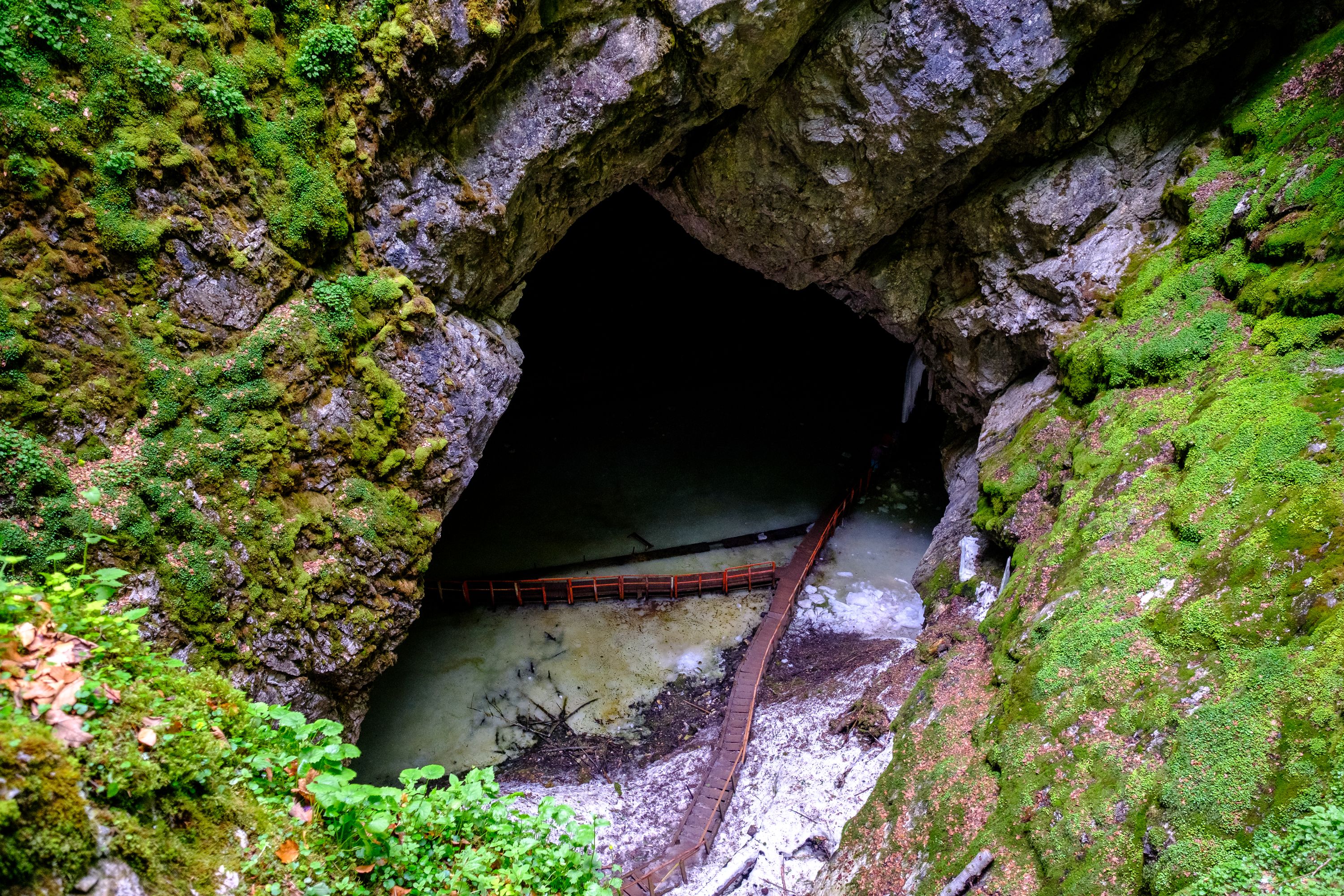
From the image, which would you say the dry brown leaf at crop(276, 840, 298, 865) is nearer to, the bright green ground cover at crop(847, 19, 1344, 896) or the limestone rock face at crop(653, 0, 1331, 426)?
the bright green ground cover at crop(847, 19, 1344, 896)

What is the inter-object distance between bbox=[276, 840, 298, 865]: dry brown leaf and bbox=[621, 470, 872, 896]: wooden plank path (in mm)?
6106

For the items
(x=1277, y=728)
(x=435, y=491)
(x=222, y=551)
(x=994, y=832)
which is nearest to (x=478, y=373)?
(x=435, y=491)

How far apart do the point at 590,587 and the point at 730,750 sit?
496cm

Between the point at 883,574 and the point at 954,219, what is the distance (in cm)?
780

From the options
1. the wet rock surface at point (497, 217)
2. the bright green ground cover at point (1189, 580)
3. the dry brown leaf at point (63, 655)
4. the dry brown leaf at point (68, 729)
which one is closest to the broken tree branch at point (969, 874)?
the bright green ground cover at point (1189, 580)

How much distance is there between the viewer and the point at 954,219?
13.3 meters

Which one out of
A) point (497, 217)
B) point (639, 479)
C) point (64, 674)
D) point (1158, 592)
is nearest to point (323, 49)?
point (497, 217)

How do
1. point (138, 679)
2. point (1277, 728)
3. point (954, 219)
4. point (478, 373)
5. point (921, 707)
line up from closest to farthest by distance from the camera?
point (138, 679), point (1277, 728), point (921, 707), point (478, 373), point (954, 219)

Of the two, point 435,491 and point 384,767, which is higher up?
point 435,491

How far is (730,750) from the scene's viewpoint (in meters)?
11.6

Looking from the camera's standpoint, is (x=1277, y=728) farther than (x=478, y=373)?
No

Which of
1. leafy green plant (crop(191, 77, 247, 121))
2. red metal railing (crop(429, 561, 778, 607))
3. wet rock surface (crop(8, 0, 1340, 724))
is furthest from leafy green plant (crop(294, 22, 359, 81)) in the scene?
red metal railing (crop(429, 561, 778, 607))

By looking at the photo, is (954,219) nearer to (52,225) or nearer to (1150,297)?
(1150,297)

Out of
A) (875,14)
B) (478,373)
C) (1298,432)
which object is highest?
(875,14)
